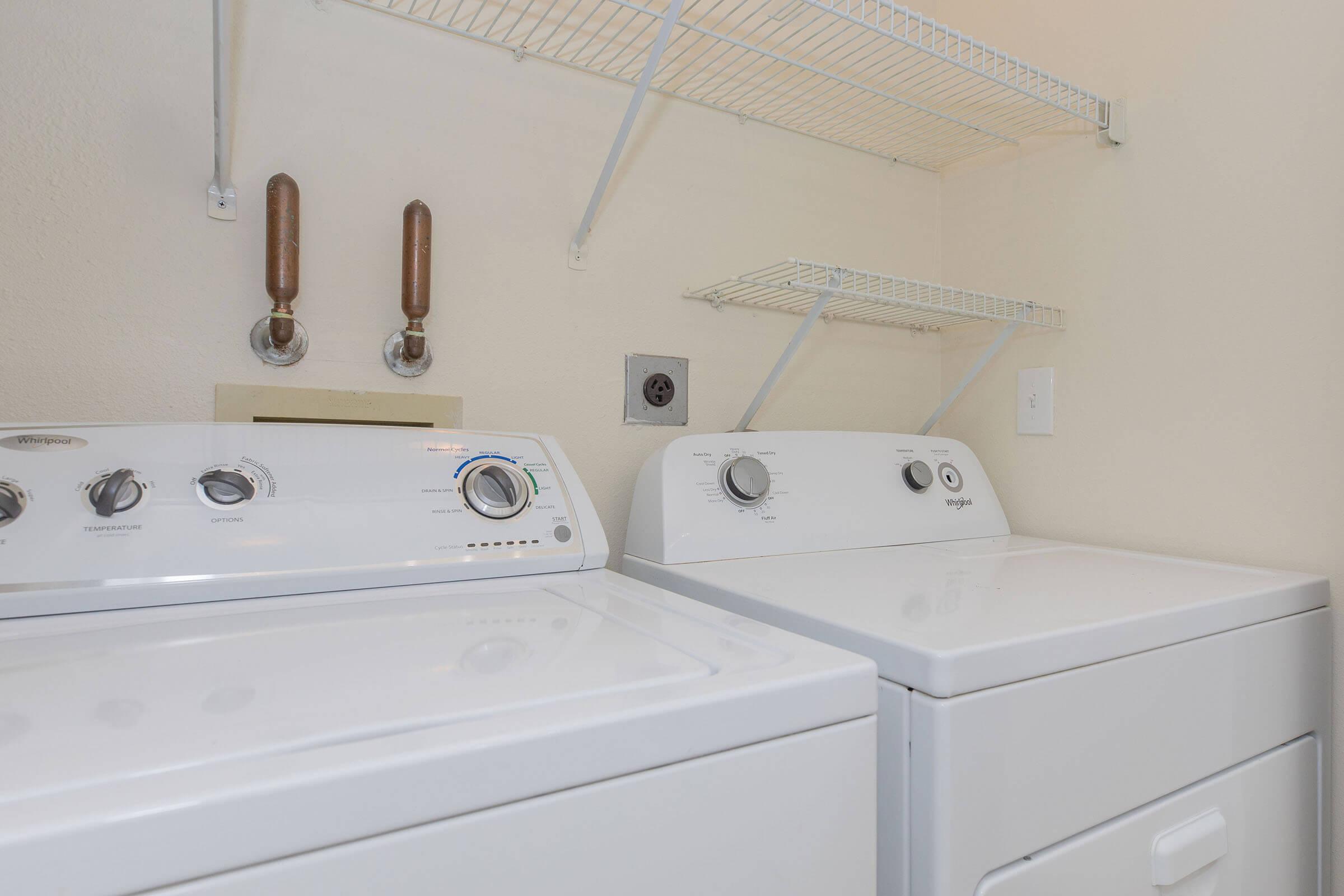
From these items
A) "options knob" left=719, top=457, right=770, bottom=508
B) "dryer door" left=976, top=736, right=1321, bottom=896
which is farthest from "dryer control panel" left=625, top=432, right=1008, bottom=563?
"dryer door" left=976, top=736, right=1321, bottom=896

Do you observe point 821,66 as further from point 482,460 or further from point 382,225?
point 482,460

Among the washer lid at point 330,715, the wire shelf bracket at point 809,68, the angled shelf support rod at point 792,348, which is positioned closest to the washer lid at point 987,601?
the washer lid at point 330,715

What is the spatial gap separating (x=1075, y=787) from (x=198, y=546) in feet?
2.99


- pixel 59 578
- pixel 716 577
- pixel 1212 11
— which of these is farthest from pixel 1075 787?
pixel 1212 11

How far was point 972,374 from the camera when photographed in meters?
1.54

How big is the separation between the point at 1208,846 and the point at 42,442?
1.34 metres

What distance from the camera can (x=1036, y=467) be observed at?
1451mm

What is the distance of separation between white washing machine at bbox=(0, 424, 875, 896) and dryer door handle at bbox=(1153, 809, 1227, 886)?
1.46 ft

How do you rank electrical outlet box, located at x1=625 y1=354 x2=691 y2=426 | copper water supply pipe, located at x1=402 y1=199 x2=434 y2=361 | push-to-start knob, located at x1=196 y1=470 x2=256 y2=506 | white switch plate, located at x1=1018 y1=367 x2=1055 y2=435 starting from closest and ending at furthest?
1. push-to-start knob, located at x1=196 y1=470 x2=256 y2=506
2. copper water supply pipe, located at x1=402 y1=199 x2=434 y2=361
3. electrical outlet box, located at x1=625 y1=354 x2=691 y2=426
4. white switch plate, located at x1=1018 y1=367 x2=1055 y2=435

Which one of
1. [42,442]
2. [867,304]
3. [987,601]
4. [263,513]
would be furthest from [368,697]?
[867,304]

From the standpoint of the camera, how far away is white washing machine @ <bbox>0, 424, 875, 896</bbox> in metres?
0.38

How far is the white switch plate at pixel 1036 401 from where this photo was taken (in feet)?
4.68

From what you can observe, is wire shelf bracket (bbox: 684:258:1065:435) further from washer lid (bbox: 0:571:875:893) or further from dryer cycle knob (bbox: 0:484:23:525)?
dryer cycle knob (bbox: 0:484:23:525)

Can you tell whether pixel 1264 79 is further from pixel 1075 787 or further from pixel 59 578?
pixel 59 578
